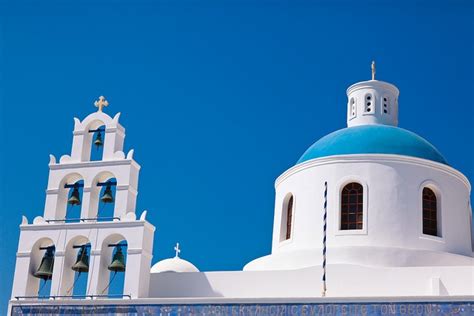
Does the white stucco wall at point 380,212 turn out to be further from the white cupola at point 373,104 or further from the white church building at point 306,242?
the white cupola at point 373,104

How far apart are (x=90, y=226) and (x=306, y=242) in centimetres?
488

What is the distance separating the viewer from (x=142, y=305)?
1747 centimetres

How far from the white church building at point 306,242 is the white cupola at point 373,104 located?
3.45 ft

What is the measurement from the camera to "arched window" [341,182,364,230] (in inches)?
779

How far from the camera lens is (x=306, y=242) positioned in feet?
65.3

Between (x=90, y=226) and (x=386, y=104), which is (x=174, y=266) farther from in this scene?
(x=386, y=104)

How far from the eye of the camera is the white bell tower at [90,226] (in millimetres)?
18266

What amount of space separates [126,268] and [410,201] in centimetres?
657

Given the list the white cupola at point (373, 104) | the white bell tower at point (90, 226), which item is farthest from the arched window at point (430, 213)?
the white bell tower at point (90, 226)

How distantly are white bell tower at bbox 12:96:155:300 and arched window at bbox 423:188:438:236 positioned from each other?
20.5ft

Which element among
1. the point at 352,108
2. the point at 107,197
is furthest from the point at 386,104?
the point at 107,197

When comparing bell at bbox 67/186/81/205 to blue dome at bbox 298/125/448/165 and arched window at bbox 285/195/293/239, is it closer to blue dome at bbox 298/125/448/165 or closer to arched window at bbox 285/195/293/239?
arched window at bbox 285/195/293/239

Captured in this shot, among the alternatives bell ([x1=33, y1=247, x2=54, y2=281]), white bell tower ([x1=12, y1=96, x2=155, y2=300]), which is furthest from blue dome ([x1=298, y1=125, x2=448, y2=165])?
bell ([x1=33, y1=247, x2=54, y2=281])

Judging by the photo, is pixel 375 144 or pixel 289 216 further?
pixel 289 216
